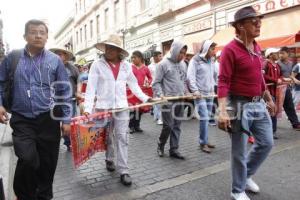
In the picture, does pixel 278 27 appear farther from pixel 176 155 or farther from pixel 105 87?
pixel 105 87

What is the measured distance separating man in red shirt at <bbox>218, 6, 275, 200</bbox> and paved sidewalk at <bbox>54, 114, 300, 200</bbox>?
2.00 ft

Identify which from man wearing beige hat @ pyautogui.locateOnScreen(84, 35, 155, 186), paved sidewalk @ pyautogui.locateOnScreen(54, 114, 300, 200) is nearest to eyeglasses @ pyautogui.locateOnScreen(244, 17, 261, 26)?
man wearing beige hat @ pyautogui.locateOnScreen(84, 35, 155, 186)

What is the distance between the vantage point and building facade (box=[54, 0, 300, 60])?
550 inches

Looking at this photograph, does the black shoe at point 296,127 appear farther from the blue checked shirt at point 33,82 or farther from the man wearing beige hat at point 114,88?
the blue checked shirt at point 33,82

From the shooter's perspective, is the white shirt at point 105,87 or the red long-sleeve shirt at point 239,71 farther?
the white shirt at point 105,87

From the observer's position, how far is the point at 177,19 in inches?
814

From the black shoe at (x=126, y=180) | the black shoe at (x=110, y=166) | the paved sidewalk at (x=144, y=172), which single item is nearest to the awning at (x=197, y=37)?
the paved sidewalk at (x=144, y=172)

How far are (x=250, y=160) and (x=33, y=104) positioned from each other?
2327 millimetres

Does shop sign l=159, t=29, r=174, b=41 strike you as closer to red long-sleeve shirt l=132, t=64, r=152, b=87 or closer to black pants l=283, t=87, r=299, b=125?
red long-sleeve shirt l=132, t=64, r=152, b=87

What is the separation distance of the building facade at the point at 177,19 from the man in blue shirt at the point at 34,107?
12.9ft

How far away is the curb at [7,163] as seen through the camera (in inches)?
172

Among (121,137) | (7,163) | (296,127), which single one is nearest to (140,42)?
(296,127)

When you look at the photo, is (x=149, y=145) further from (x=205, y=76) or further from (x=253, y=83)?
(x=253, y=83)

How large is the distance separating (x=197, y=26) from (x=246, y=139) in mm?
15798
